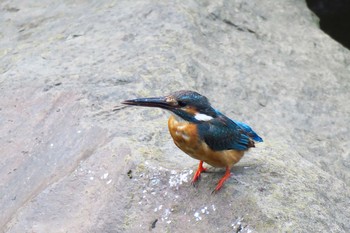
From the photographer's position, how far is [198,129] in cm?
387

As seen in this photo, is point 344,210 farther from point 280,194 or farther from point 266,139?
point 266,139

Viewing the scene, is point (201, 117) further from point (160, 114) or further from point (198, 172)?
point (160, 114)

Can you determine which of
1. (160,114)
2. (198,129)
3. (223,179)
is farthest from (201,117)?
(160,114)

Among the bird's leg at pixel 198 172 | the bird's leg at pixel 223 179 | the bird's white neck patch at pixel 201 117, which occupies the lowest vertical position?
the bird's leg at pixel 198 172

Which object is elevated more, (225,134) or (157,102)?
(157,102)

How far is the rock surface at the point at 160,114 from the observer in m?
3.93

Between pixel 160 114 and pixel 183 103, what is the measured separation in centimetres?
93

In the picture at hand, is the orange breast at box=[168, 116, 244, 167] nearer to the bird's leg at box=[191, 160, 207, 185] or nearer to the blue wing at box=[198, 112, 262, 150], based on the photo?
the blue wing at box=[198, 112, 262, 150]

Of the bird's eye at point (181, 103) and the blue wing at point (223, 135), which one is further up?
the bird's eye at point (181, 103)

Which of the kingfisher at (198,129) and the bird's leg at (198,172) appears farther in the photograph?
the bird's leg at (198,172)

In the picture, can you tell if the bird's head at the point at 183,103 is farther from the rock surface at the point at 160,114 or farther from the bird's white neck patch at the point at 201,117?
the rock surface at the point at 160,114

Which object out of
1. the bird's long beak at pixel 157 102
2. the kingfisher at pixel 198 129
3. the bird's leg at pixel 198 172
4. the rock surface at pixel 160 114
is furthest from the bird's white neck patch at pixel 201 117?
the rock surface at pixel 160 114

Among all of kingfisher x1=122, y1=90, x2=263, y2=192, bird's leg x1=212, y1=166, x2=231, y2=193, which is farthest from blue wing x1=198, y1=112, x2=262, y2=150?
bird's leg x1=212, y1=166, x2=231, y2=193

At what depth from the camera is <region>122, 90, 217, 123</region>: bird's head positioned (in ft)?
12.7
